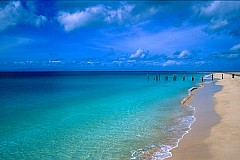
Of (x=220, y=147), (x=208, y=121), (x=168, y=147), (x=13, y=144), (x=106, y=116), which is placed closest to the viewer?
(x=220, y=147)

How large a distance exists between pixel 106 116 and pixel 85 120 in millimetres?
2170

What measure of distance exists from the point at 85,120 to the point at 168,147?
8.67m

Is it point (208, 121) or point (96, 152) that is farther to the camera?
point (208, 121)

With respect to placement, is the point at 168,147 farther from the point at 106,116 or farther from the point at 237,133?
the point at 106,116

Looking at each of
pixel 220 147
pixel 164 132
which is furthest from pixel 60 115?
pixel 220 147

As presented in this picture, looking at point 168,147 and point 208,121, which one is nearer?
point 168,147

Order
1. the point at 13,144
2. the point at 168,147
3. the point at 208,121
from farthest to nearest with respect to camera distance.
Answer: the point at 208,121 < the point at 13,144 < the point at 168,147

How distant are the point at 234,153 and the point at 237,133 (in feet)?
11.2

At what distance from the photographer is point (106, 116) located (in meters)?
19.7

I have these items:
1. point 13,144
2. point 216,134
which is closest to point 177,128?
point 216,134

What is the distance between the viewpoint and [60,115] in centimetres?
2056

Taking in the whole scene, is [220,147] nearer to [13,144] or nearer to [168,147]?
[168,147]

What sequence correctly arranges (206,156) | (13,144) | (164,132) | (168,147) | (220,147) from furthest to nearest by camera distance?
(164,132) < (13,144) < (168,147) < (220,147) < (206,156)

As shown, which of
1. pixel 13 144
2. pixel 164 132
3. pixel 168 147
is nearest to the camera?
pixel 168 147
